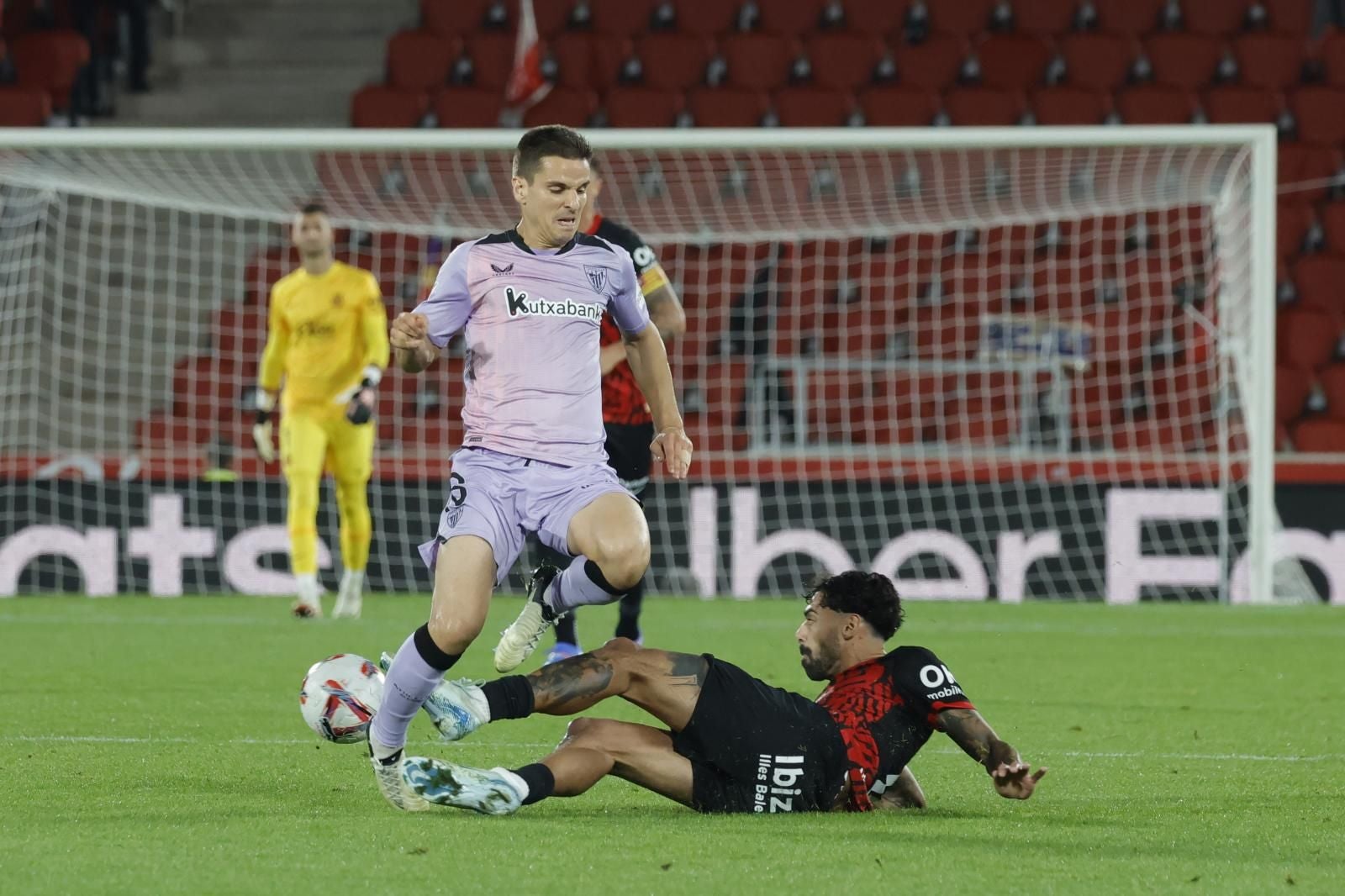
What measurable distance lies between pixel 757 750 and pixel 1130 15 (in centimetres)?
1497

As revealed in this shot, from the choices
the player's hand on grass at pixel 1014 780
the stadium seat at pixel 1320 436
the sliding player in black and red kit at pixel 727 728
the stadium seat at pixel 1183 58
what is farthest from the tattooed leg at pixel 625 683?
the stadium seat at pixel 1183 58

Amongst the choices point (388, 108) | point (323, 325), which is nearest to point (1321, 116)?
point (388, 108)

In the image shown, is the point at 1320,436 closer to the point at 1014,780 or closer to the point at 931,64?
the point at 931,64

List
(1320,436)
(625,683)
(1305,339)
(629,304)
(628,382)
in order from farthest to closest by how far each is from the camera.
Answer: (1305,339), (1320,436), (628,382), (629,304), (625,683)

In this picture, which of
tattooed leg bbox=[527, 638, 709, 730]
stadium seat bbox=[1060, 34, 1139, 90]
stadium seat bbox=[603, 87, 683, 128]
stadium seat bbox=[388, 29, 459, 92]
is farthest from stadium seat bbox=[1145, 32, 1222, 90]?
tattooed leg bbox=[527, 638, 709, 730]

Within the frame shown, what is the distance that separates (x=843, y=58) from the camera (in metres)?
17.6

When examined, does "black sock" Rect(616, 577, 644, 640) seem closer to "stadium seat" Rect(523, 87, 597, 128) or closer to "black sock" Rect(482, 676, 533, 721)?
"black sock" Rect(482, 676, 533, 721)

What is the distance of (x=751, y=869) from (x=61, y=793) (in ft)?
6.58

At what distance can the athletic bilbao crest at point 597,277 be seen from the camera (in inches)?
203

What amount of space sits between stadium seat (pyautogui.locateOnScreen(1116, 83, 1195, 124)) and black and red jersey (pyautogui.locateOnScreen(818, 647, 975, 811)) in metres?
13.0

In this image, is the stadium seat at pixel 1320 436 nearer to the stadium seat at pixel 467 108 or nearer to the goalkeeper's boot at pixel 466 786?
the stadium seat at pixel 467 108

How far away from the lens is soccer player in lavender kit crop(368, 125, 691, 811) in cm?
487

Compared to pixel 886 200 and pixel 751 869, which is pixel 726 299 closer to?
pixel 886 200

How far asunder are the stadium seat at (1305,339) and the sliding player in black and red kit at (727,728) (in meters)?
11.6
